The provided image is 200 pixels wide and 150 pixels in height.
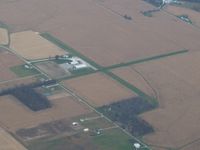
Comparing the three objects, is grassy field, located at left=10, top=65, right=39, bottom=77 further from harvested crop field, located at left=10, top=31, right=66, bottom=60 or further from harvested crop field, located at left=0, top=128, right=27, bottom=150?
harvested crop field, located at left=0, top=128, right=27, bottom=150

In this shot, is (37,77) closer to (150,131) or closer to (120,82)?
(120,82)

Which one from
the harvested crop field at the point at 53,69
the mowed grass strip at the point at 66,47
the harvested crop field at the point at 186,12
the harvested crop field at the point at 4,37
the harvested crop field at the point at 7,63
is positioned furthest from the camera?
the harvested crop field at the point at 186,12

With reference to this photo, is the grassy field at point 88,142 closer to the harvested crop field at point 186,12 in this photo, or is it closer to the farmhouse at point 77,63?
the farmhouse at point 77,63

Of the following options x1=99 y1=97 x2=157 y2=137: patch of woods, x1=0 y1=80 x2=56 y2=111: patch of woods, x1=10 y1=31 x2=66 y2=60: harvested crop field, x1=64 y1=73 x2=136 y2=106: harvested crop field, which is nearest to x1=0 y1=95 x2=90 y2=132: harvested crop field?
x1=0 y1=80 x2=56 y2=111: patch of woods

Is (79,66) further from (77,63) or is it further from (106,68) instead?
(106,68)

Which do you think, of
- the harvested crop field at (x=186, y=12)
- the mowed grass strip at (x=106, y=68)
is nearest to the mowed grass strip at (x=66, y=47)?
the mowed grass strip at (x=106, y=68)

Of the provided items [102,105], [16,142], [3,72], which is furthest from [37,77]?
[16,142]

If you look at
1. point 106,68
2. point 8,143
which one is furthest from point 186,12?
point 8,143
